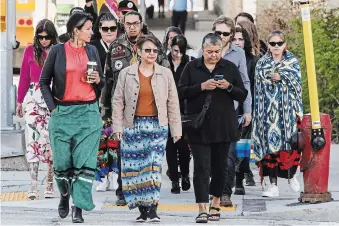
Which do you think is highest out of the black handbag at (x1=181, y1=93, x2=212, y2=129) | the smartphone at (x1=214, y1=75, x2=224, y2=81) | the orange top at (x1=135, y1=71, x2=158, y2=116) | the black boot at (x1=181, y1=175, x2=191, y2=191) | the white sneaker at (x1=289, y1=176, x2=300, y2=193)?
the smartphone at (x1=214, y1=75, x2=224, y2=81)

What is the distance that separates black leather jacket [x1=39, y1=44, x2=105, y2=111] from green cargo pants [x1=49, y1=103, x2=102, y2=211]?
0.36ft

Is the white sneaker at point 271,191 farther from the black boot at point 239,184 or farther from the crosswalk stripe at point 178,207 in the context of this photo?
the crosswalk stripe at point 178,207

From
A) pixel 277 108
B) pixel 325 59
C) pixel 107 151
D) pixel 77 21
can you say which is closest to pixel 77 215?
pixel 77 21

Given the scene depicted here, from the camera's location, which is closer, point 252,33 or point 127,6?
point 252,33

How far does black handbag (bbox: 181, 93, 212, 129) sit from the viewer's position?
39.1ft

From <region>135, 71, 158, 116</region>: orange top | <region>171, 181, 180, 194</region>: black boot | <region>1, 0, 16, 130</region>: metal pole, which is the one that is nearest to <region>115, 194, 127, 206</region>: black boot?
<region>171, 181, 180, 194</region>: black boot

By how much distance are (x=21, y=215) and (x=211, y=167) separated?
6.15 ft

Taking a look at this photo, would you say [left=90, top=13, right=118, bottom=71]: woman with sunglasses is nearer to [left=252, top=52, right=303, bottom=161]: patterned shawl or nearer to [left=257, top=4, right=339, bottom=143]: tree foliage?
[left=252, top=52, right=303, bottom=161]: patterned shawl

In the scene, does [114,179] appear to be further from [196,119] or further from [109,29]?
[196,119]

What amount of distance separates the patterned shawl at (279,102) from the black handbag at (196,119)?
1716 millimetres

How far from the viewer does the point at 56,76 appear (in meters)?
11.9

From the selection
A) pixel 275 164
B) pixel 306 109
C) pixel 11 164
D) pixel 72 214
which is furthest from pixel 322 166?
pixel 306 109

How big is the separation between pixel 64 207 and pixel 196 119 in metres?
1.48

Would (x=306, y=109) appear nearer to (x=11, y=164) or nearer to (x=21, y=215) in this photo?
(x=11, y=164)
